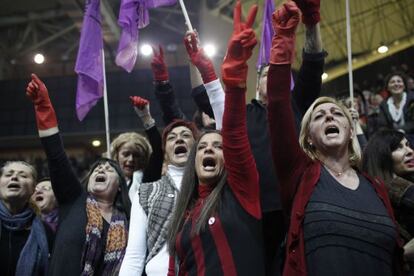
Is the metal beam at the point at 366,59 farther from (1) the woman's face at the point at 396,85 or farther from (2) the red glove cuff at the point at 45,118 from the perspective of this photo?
(2) the red glove cuff at the point at 45,118

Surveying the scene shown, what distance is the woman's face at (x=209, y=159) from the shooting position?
2086 millimetres

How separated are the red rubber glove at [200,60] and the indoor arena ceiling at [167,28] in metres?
5.06

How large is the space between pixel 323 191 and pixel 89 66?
7.66ft

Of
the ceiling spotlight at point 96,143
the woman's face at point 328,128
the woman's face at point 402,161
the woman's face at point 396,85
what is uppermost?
the ceiling spotlight at point 96,143

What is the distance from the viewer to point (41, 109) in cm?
271

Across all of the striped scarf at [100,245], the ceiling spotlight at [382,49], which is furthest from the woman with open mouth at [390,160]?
the ceiling spotlight at [382,49]

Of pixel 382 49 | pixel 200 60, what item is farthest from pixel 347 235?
pixel 382 49

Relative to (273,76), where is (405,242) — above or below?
below

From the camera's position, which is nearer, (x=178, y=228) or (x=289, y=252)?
(x=289, y=252)

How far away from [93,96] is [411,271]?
2.42 m

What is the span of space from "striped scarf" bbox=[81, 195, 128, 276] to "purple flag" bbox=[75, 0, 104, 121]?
1.07m

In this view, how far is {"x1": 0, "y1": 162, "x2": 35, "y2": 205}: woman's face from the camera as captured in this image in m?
2.98

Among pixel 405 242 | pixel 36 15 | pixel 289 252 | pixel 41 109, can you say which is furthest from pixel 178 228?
pixel 36 15

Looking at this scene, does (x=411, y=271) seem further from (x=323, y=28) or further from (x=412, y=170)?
(x=323, y=28)
